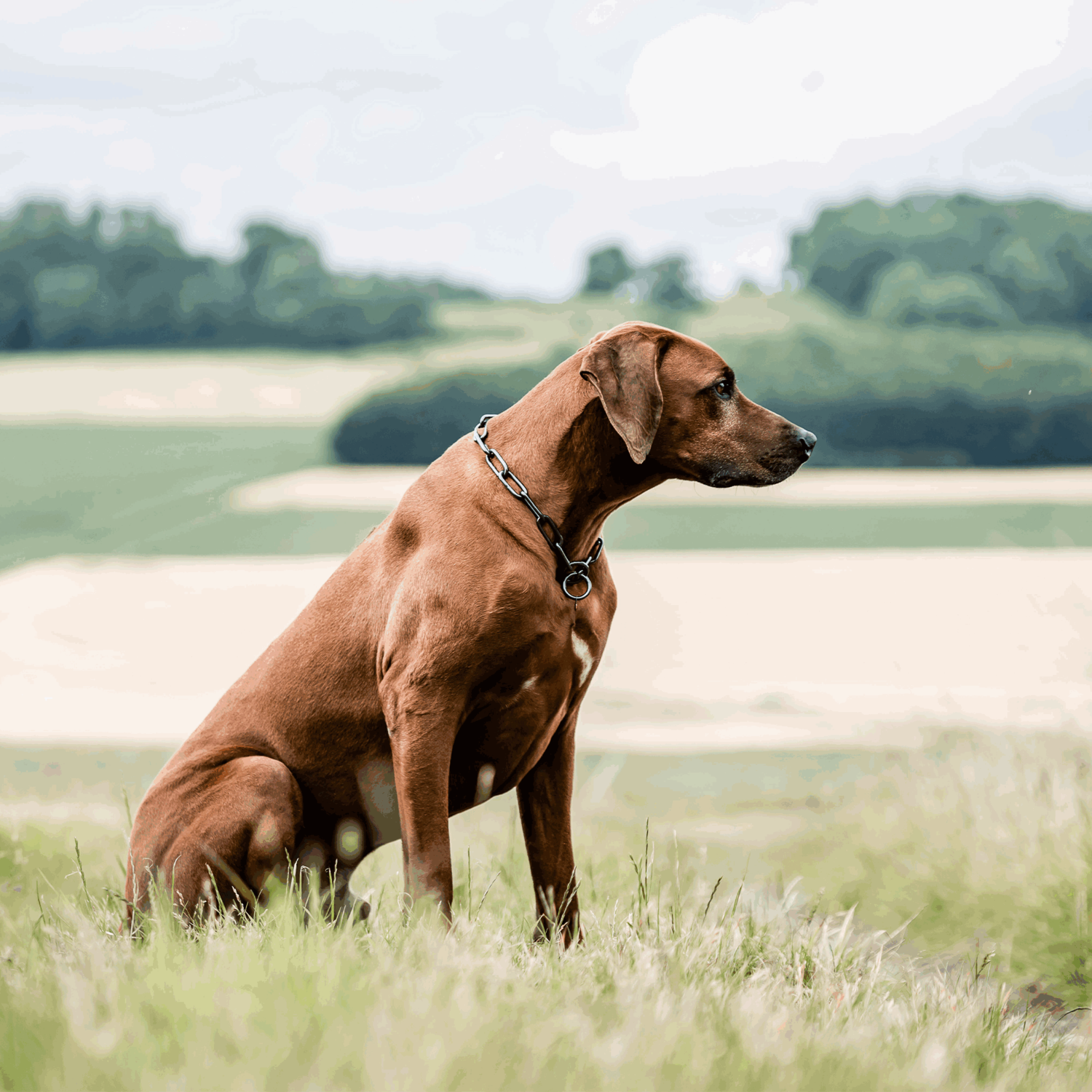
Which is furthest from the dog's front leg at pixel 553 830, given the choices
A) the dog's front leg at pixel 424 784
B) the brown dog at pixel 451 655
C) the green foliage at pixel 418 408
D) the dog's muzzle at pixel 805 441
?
the green foliage at pixel 418 408

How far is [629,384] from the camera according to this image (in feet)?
9.18

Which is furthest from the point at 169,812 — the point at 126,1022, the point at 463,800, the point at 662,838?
the point at 662,838

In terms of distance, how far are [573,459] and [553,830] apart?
1126mm

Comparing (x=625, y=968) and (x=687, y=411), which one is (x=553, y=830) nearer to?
(x=625, y=968)

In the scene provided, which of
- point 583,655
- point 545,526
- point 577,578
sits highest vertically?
point 545,526

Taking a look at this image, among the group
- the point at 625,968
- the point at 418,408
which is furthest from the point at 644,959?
the point at 418,408

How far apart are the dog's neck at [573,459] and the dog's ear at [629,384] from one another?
2.8 inches

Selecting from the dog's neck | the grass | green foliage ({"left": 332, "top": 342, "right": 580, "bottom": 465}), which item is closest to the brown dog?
the dog's neck

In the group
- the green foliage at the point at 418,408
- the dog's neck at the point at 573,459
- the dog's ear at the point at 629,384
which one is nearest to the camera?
the dog's ear at the point at 629,384

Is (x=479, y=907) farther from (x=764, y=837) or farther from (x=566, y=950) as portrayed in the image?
(x=764, y=837)

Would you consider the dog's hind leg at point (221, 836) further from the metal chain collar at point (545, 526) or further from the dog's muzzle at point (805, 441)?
the dog's muzzle at point (805, 441)

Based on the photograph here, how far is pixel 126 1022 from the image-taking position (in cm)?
196

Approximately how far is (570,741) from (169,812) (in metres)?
1.15

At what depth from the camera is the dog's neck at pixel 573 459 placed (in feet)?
9.46
